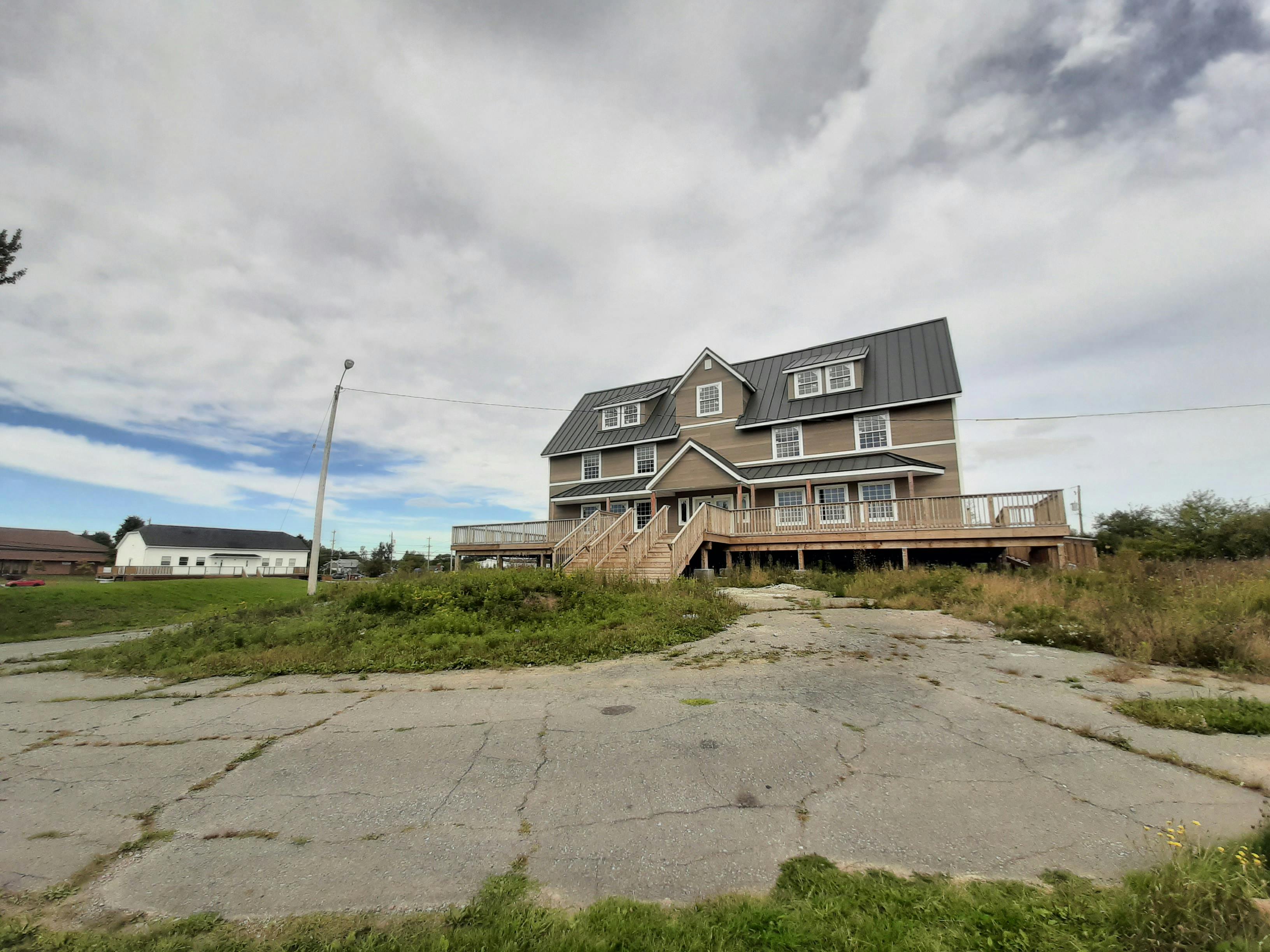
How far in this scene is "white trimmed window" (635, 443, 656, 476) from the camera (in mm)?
30062

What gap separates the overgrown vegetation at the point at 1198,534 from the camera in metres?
20.8

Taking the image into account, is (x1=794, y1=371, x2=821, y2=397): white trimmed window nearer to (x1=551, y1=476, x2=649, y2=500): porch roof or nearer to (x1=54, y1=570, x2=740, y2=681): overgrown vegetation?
(x1=551, y1=476, x2=649, y2=500): porch roof

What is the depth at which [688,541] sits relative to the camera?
18.7 meters

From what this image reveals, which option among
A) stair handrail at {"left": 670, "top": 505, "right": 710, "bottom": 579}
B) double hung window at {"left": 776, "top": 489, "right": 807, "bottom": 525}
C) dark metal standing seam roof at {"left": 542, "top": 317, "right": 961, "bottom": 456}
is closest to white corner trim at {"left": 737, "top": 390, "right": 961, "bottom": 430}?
dark metal standing seam roof at {"left": 542, "top": 317, "right": 961, "bottom": 456}

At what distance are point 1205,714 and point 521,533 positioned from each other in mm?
24881

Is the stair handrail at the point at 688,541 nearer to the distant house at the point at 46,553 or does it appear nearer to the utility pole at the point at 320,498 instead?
the utility pole at the point at 320,498

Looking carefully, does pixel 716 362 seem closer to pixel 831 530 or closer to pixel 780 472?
pixel 780 472

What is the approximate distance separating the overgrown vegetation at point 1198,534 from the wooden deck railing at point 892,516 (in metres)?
4.72

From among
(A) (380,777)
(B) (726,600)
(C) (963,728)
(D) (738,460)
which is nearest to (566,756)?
(A) (380,777)

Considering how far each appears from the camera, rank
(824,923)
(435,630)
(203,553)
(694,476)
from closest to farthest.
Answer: (824,923) → (435,630) → (694,476) → (203,553)

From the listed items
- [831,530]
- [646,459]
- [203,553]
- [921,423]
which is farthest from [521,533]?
[203,553]

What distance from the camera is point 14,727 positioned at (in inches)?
254

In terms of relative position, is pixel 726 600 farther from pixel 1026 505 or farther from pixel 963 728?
pixel 1026 505

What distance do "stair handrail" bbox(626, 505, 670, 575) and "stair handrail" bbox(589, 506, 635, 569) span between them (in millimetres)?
725
